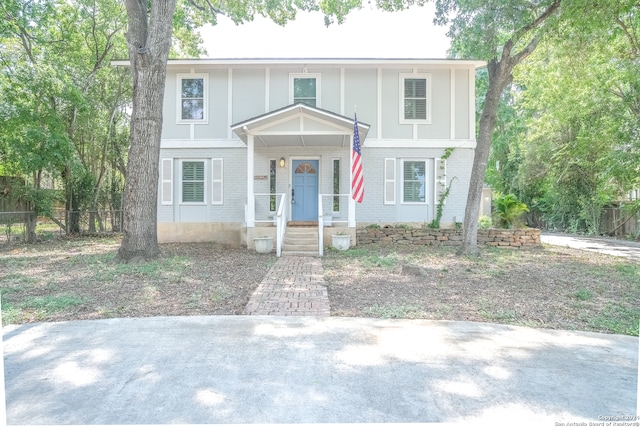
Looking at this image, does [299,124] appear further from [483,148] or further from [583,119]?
[583,119]

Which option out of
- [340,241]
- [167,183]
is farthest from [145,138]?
[340,241]

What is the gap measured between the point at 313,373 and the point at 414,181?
10.1 meters

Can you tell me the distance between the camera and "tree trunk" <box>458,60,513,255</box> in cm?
931

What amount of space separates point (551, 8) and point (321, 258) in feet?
24.5

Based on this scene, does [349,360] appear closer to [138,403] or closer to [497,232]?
[138,403]

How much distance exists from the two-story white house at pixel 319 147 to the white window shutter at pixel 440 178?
1.3 inches

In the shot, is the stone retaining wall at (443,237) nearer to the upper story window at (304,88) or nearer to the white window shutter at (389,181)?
the white window shutter at (389,181)

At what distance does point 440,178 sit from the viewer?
12.2 m

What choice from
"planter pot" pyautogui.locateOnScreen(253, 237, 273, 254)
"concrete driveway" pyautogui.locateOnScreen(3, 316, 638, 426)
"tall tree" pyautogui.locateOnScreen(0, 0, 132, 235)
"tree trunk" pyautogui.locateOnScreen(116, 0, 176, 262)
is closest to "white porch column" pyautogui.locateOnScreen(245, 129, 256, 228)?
"planter pot" pyautogui.locateOnScreen(253, 237, 273, 254)

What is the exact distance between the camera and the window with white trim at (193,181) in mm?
12359

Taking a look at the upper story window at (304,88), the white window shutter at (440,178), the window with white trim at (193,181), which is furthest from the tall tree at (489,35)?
the window with white trim at (193,181)

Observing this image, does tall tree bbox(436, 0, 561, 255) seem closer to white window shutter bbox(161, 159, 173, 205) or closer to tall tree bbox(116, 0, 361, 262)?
tall tree bbox(116, 0, 361, 262)

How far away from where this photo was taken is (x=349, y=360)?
3.22 m

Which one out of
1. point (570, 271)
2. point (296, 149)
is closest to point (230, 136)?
point (296, 149)
